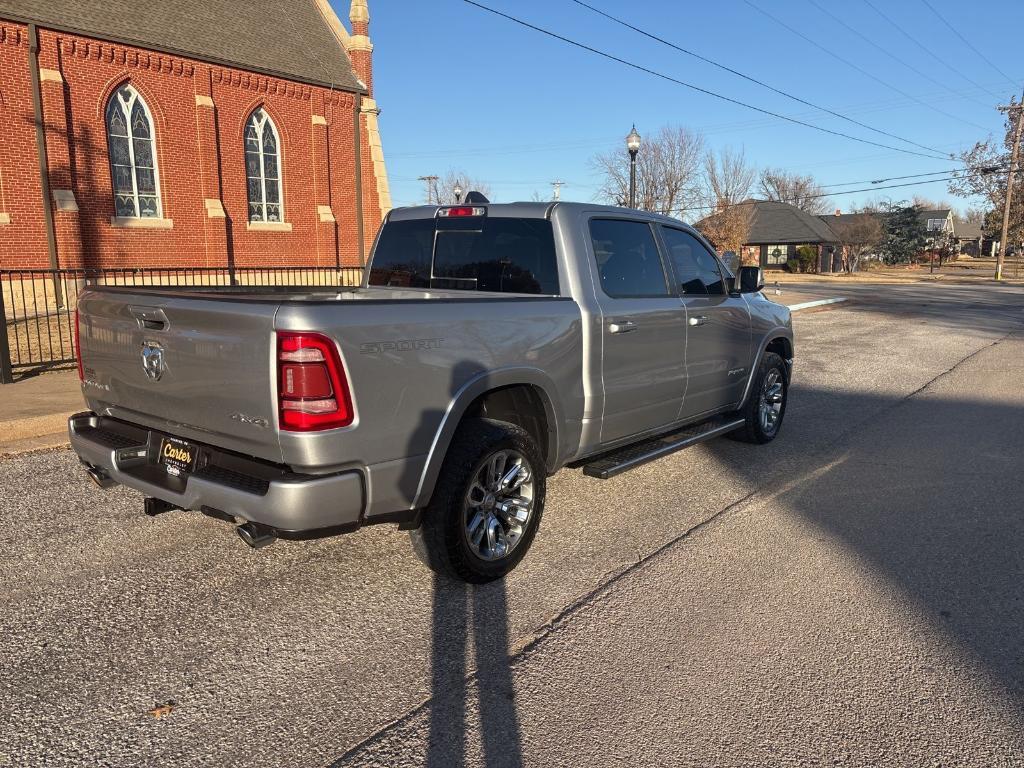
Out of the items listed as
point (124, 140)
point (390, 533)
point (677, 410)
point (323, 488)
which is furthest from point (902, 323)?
point (124, 140)

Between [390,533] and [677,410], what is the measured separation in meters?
2.25

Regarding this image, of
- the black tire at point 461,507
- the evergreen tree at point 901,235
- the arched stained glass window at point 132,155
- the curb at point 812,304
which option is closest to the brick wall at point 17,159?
the arched stained glass window at point 132,155

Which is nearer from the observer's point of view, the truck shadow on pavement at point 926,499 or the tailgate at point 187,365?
the tailgate at point 187,365

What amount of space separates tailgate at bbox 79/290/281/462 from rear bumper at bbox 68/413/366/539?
0.32 ft

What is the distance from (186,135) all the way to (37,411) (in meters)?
16.0

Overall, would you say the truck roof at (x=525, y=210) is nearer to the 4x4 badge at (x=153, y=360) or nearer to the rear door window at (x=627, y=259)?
the rear door window at (x=627, y=259)

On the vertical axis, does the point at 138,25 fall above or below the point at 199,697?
above

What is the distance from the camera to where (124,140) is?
19766 mm

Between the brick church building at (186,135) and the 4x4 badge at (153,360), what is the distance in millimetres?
17433

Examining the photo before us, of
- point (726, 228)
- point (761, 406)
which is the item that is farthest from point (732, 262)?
point (726, 228)

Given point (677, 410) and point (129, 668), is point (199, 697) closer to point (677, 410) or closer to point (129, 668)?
point (129, 668)

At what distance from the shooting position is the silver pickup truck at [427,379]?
308cm

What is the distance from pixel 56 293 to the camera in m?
10.9

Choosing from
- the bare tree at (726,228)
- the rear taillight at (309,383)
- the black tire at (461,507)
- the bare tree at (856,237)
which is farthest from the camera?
the bare tree at (856,237)
